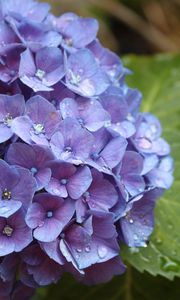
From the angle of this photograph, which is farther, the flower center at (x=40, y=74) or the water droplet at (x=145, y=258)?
the water droplet at (x=145, y=258)

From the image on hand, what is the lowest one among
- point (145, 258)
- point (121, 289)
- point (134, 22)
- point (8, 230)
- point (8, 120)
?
point (134, 22)

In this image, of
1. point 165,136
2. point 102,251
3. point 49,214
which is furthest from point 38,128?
point 165,136

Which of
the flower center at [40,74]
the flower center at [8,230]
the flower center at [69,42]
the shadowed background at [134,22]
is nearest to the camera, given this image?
the flower center at [8,230]

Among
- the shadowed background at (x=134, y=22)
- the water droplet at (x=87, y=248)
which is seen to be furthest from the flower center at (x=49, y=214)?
the shadowed background at (x=134, y=22)

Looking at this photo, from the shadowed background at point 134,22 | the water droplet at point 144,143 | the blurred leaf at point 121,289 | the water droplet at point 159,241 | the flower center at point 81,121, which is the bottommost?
the shadowed background at point 134,22

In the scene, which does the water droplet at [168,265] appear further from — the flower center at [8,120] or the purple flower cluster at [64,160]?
the flower center at [8,120]

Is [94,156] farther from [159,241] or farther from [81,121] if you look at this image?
[159,241]

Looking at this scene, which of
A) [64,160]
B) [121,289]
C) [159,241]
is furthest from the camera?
[121,289]

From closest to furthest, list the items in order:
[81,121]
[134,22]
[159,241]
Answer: [81,121]
[159,241]
[134,22]
